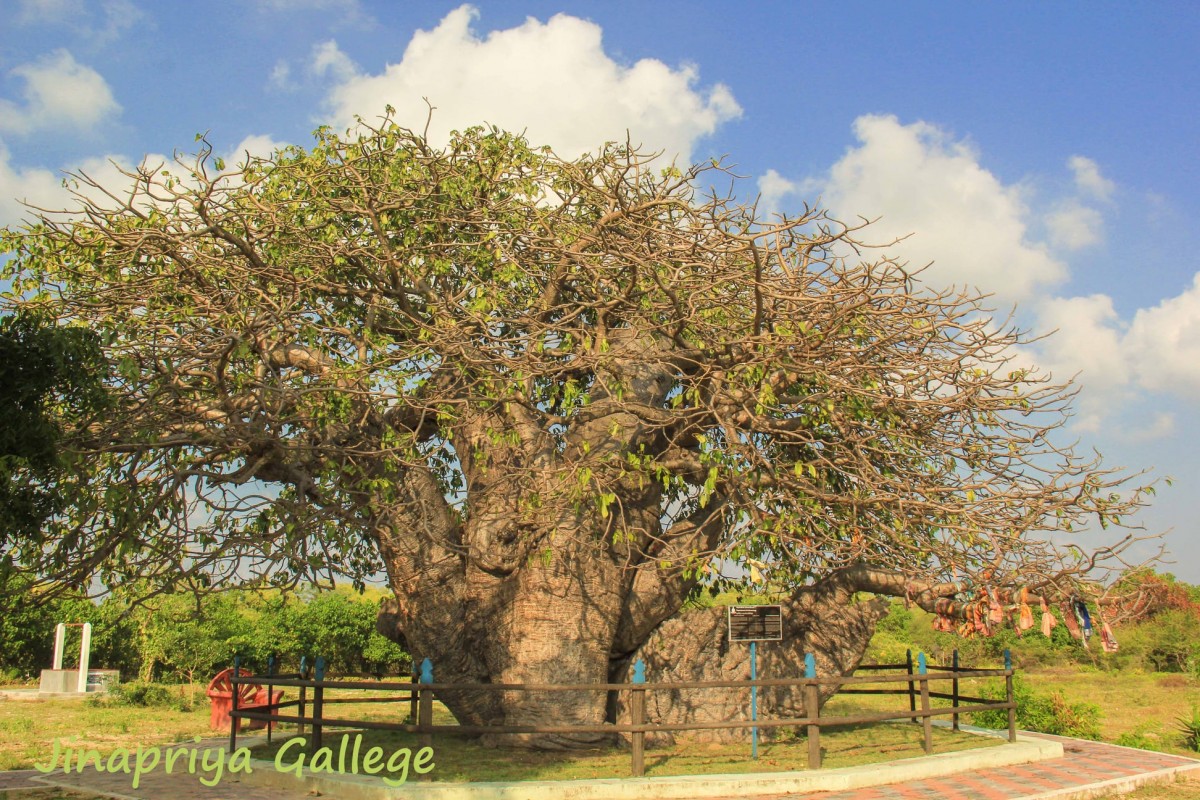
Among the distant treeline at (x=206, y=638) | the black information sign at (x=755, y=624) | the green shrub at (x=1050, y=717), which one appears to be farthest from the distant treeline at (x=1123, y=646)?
the black information sign at (x=755, y=624)

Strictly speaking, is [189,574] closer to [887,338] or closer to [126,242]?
[126,242]

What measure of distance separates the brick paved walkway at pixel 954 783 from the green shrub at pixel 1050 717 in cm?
200

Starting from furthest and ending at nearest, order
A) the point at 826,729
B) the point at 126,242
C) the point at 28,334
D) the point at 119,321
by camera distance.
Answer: the point at 826,729 < the point at 119,321 < the point at 126,242 < the point at 28,334

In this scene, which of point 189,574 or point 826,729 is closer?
point 189,574

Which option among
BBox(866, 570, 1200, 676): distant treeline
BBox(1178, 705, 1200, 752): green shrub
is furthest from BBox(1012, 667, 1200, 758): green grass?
BBox(866, 570, 1200, 676): distant treeline

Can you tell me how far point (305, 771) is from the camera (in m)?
9.57

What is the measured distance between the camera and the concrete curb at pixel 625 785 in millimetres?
8383

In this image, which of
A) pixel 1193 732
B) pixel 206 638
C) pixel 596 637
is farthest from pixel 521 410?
pixel 206 638

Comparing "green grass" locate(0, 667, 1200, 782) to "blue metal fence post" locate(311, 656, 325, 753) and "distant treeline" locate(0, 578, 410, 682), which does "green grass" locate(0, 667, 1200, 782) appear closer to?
"blue metal fence post" locate(311, 656, 325, 753)

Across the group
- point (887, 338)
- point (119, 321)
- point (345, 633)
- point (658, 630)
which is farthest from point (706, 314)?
point (345, 633)

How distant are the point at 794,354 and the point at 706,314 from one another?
4.28 feet

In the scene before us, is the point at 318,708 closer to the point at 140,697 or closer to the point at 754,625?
the point at 754,625

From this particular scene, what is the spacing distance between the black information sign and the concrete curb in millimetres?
1866

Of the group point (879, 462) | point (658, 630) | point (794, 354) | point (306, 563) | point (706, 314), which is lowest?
point (658, 630)
